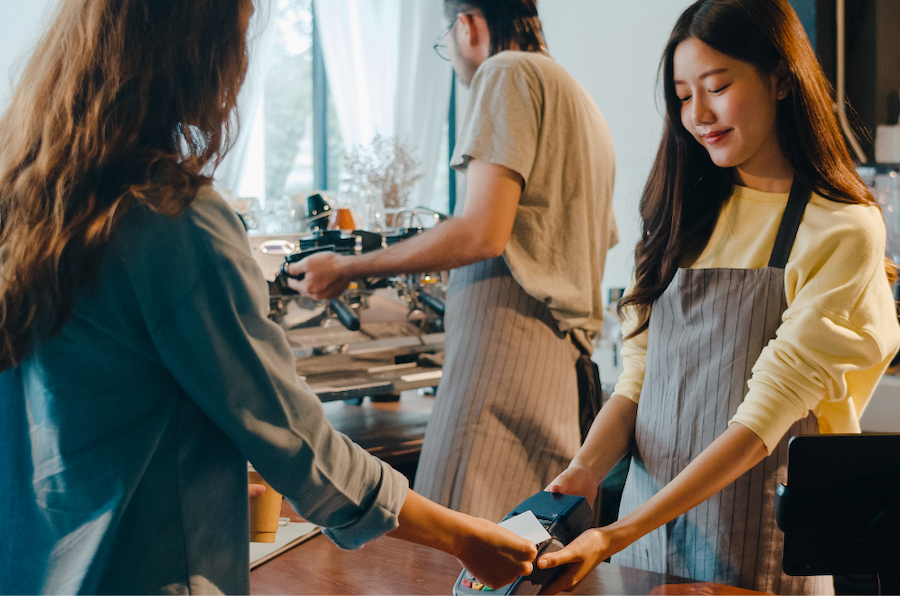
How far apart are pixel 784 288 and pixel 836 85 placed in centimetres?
168

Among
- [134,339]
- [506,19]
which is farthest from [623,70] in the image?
[134,339]

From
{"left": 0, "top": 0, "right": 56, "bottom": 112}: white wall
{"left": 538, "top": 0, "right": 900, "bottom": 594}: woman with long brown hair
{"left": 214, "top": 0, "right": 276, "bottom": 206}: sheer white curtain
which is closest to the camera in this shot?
{"left": 538, "top": 0, "right": 900, "bottom": 594}: woman with long brown hair

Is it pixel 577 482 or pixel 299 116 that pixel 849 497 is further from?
pixel 299 116

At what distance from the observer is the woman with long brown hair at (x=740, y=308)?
3.14ft

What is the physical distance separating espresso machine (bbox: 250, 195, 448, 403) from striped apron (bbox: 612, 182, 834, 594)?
2.19 feet

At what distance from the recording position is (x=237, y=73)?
0.70 meters

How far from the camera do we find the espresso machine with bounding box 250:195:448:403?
64.2 inches

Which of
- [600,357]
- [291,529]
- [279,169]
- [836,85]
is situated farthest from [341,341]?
[279,169]

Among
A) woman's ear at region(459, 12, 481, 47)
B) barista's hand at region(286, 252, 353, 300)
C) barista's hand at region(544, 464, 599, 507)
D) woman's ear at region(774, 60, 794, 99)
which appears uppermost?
woman's ear at region(459, 12, 481, 47)

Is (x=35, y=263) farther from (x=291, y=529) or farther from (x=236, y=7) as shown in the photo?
(x=291, y=529)

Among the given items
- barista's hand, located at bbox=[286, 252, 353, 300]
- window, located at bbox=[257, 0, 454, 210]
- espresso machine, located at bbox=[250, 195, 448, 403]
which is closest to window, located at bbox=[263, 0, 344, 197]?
window, located at bbox=[257, 0, 454, 210]

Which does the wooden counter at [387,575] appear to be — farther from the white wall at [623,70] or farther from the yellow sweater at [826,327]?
the white wall at [623,70]

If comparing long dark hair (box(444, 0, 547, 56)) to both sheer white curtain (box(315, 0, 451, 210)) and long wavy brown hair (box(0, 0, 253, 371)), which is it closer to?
long wavy brown hair (box(0, 0, 253, 371))

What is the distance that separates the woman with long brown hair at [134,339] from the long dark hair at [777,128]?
26.7 inches
